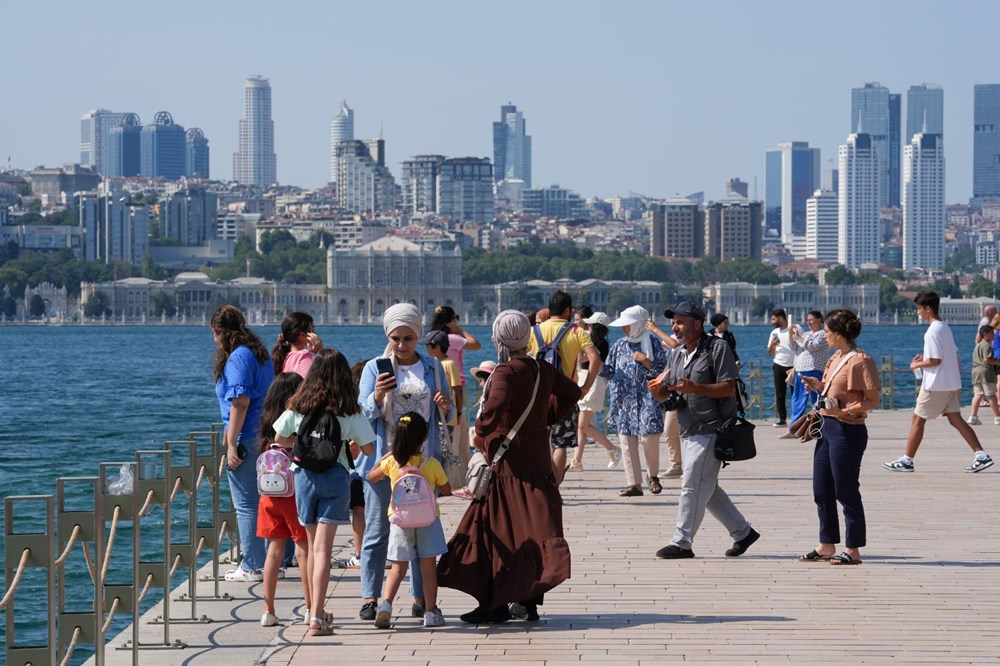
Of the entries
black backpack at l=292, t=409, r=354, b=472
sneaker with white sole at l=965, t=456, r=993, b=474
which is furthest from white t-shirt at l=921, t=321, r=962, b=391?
black backpack at l=292, t=409, r=354, b=472

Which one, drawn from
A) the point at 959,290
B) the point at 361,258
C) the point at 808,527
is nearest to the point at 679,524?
the point at 808,527

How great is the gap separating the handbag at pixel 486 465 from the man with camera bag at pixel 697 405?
5.10 feet

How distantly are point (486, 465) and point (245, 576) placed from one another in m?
1.78

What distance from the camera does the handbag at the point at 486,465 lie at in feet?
23.3

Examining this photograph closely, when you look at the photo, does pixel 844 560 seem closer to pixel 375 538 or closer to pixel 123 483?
pixel 375 538

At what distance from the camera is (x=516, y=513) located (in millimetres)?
7152

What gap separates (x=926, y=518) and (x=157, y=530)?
740cm

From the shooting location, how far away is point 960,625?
7211 mm

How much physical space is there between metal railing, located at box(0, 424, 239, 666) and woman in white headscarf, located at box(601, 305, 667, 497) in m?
3.70

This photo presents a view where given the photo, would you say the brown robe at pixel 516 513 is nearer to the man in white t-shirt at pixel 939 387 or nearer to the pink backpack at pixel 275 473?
the pink backpack at pixel 275 473

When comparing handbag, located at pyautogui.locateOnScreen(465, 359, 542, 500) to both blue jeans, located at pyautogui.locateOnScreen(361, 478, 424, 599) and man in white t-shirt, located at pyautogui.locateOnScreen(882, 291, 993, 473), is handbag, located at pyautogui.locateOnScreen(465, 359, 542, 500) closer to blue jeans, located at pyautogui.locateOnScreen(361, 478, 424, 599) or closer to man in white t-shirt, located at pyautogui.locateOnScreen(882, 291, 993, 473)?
blue jeans, located at pyautogui.locateOnScreen(361, 478, 424, 599)

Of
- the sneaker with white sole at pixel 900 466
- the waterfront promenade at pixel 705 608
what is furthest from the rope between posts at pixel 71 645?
the sneaker with white sole at pixel 900 466

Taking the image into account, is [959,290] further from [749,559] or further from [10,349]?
[749,559]

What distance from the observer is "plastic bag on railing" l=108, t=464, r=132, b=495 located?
20.5ft
